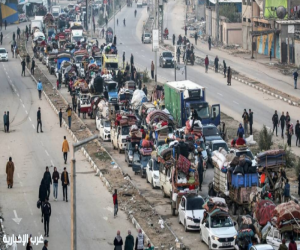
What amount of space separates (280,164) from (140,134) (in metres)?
9.69

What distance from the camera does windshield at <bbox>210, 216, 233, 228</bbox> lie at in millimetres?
27672

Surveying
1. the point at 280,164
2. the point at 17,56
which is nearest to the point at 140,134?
the point at 280,164

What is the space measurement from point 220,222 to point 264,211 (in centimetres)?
141

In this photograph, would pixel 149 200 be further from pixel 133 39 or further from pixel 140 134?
pixel 133 39

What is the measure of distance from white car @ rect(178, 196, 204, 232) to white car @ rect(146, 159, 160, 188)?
5445 mm

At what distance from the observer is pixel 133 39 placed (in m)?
102

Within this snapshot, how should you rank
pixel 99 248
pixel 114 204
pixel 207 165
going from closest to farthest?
pixel 99 248 → pixel 114 204 → pixel 207 165

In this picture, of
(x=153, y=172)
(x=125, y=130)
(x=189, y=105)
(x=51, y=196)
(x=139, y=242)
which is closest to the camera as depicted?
(x=139, y=242)

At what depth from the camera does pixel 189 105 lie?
4566 centimetres

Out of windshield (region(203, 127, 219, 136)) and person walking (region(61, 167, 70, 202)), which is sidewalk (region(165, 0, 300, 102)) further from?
person walking (region(61, 167, 70, 202))

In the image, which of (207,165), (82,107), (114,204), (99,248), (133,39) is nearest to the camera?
(99,248)

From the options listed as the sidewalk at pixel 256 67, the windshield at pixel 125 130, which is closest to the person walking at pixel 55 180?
the windshield at pixel 125 130

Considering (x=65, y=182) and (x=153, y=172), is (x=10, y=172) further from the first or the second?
(x=153, y=172)

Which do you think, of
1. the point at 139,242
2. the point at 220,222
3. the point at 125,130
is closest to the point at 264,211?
the point at 220,222
